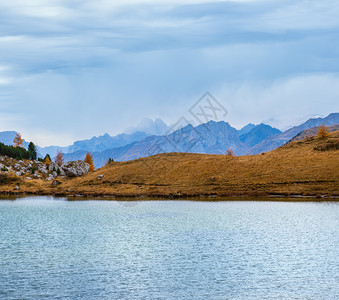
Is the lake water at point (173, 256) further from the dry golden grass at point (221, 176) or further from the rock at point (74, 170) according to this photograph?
the rock at point (74, 170)

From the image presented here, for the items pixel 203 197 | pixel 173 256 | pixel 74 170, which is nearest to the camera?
pixel 173 256

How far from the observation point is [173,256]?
50.5 m

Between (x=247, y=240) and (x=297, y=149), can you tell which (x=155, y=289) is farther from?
(x=297, y=149)

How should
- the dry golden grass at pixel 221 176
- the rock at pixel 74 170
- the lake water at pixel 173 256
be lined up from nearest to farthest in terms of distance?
the lake water at pixel 173 256
the dry golden grass at pixel 221 176
the rock at pixel 74 170

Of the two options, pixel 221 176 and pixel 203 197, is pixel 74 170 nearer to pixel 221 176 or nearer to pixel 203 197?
pixel 221 176

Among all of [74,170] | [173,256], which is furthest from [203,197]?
[74,170]

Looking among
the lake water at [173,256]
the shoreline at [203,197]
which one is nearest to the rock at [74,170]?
the shoreline at [203,197]

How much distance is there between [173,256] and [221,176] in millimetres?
104546

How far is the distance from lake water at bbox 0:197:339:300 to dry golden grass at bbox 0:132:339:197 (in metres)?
45.4

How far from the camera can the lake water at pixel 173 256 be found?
37375 mm

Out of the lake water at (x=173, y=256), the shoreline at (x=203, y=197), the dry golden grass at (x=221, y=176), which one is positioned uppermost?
the dry golden grass at (x=221, y=176)

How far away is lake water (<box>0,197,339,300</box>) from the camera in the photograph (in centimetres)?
→ 3738

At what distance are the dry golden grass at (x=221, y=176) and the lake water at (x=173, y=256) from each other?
4540 centimetres

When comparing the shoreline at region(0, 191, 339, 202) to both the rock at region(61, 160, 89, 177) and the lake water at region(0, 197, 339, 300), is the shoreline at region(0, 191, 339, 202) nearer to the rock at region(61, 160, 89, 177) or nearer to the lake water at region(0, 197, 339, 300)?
the lake water at region(0, 197, 339, 300)
